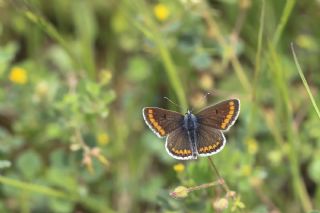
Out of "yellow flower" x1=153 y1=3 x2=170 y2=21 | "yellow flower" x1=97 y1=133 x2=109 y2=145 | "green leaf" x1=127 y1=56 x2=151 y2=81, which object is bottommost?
"yellow flower" x1=97 y1=133 x2=109 y2=145

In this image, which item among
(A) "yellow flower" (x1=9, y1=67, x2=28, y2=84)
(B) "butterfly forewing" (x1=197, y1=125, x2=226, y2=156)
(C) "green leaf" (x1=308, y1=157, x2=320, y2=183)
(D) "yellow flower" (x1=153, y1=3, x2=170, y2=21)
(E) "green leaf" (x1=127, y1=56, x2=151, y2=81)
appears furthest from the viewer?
(E) "green leaf" (x1=127, y1=56, x2=151, y2=81)

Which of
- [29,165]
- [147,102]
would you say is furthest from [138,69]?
[29,165]

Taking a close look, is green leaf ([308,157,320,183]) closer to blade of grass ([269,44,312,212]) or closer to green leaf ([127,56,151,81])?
blade of grass ([269,44,312,212])

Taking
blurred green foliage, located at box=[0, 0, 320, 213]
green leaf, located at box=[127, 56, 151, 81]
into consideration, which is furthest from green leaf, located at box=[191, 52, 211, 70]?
green leaf, located at box=[127, 56, 151, 81]

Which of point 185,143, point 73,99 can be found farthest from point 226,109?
point 73,99

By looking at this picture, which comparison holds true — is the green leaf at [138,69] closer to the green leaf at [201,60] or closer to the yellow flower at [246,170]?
the green leaf at [201,60]

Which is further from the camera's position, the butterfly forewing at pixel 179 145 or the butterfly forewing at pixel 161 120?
the butterfly forewing at pixel 161 120

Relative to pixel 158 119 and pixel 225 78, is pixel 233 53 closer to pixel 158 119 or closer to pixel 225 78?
pixel 225 78

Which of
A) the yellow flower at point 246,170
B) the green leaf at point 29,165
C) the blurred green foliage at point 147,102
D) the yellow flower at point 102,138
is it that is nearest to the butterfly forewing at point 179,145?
the blurred green foliage at point 147,102

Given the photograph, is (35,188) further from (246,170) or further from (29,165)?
(246,170)
